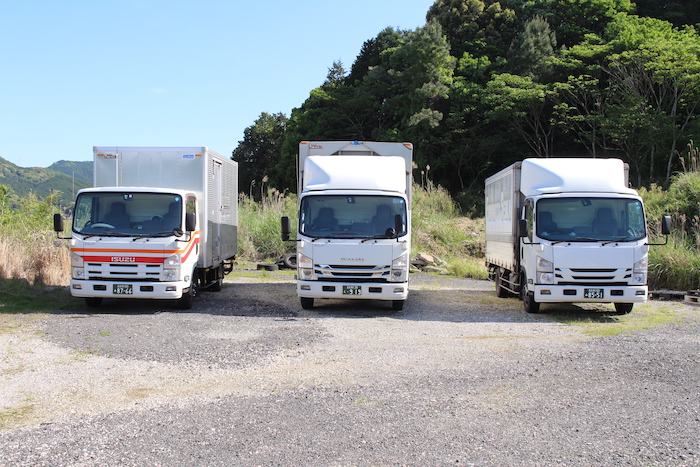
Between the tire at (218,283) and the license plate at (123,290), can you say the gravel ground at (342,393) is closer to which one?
the license plate at (123,290)

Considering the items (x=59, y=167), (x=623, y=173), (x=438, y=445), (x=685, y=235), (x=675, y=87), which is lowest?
(x=438, y=445)

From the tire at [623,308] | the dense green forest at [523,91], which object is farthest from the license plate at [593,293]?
the dense green forest at [523,91]

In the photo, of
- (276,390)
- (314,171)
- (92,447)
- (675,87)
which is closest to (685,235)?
(314,171)

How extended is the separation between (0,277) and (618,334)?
12107mm

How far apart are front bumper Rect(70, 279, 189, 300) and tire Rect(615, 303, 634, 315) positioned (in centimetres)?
806

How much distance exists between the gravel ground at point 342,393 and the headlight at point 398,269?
840mm

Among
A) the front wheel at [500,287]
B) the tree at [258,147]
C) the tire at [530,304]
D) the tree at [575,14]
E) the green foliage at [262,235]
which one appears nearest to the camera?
the tire at [530,304]

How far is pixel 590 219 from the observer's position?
1082 cm

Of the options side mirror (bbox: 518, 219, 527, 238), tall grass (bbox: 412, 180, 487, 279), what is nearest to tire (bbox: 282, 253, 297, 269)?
tall grass (bbox: 412, 180, 487, 279)

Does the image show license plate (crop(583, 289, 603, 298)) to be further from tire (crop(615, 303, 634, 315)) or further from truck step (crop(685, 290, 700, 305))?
truck step (crop(685, 290, 700, 305))

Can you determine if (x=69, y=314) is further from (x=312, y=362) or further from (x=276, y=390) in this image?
(x=276, y=390)

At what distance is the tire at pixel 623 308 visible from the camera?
11.3 m

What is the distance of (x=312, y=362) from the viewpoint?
7.29 meters

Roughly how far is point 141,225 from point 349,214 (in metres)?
3.73
